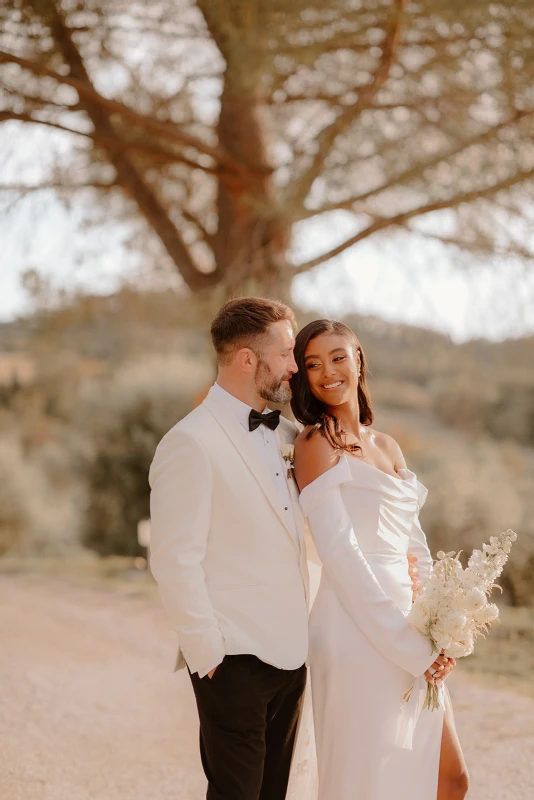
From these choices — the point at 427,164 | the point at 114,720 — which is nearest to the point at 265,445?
the point at 114,720

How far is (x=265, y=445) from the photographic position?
284 centimetres

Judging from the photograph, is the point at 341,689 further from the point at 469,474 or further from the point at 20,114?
the point at 469,474

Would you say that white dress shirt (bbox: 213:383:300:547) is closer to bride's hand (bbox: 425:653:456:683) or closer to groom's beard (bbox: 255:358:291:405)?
groom's beard (bbox: 255:358:291:405)

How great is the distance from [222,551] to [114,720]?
9.87ft

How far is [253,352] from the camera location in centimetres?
278

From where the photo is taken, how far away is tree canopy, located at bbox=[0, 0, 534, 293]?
594 centimetres

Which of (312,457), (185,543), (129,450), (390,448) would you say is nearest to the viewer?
(185,543)

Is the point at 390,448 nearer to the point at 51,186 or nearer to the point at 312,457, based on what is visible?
the point at 312,457

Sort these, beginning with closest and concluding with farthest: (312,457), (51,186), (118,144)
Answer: (312,457)
(118,144)
(51,186)

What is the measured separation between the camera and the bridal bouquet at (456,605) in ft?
8.96

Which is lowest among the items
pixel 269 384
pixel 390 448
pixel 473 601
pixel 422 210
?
pixel 473 601

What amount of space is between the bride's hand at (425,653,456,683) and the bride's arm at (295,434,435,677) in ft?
0.14

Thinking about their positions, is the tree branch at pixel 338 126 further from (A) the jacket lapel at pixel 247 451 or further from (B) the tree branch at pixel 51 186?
(A) the jacket lapel at pixel 247 451

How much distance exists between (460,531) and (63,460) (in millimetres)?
11342
